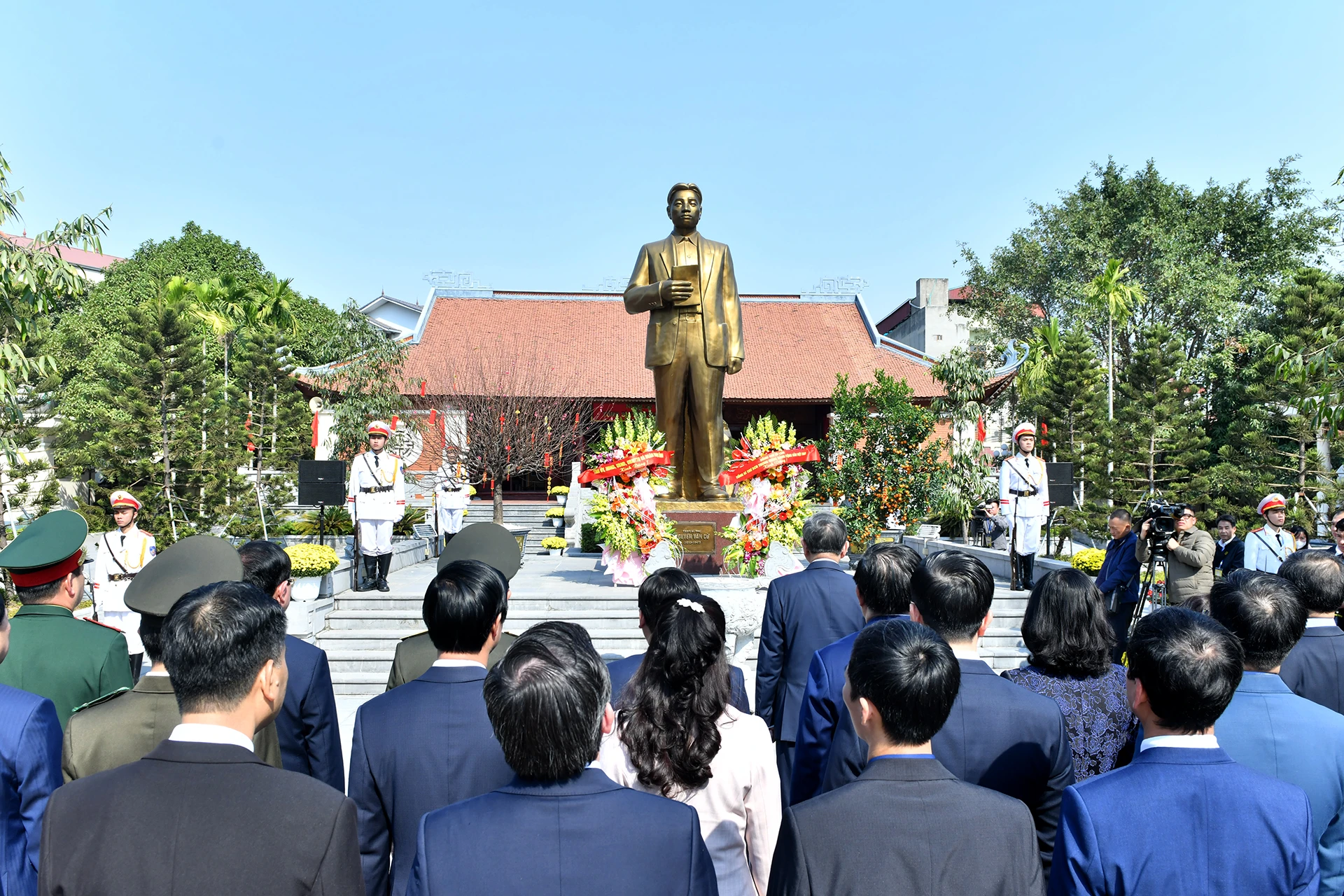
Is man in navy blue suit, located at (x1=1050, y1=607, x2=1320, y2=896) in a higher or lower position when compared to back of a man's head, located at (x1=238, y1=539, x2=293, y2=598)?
lower

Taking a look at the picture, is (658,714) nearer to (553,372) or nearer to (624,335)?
(553,372)

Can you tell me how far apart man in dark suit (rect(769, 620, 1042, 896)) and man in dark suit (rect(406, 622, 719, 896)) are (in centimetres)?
18

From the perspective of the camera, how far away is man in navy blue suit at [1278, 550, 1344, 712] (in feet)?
9.53

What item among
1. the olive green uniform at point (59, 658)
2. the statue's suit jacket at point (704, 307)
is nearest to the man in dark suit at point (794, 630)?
the olive green uniform at point (59, 658)

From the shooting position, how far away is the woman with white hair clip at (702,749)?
2.14 m

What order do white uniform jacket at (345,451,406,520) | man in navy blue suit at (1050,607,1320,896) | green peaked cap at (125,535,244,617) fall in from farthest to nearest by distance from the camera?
white uniform jacket at (345,451,406,520)
green peaked cap at (125,535,244,617)
man in navy blue suit at (1050,607,1320,896)

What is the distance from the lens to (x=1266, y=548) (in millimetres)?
6816

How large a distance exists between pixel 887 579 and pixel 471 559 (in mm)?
1278

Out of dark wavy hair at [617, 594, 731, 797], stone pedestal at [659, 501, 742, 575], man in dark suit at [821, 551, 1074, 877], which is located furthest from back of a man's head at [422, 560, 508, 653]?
stone pedestal at [659, 501, 742, 575]

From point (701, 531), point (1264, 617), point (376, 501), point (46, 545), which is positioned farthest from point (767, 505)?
point (46, 545)

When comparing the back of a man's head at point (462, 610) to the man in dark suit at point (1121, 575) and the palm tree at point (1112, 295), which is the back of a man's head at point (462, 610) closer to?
the man in dark suit at point (1121, 575)

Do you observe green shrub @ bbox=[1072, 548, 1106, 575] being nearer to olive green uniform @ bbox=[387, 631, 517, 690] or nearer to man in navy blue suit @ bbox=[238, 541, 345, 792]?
olive green uniform @ bbox=[387, 631, 517, 690]

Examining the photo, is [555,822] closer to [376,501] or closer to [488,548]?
[488,548]

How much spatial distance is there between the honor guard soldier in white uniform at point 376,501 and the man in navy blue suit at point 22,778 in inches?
254
